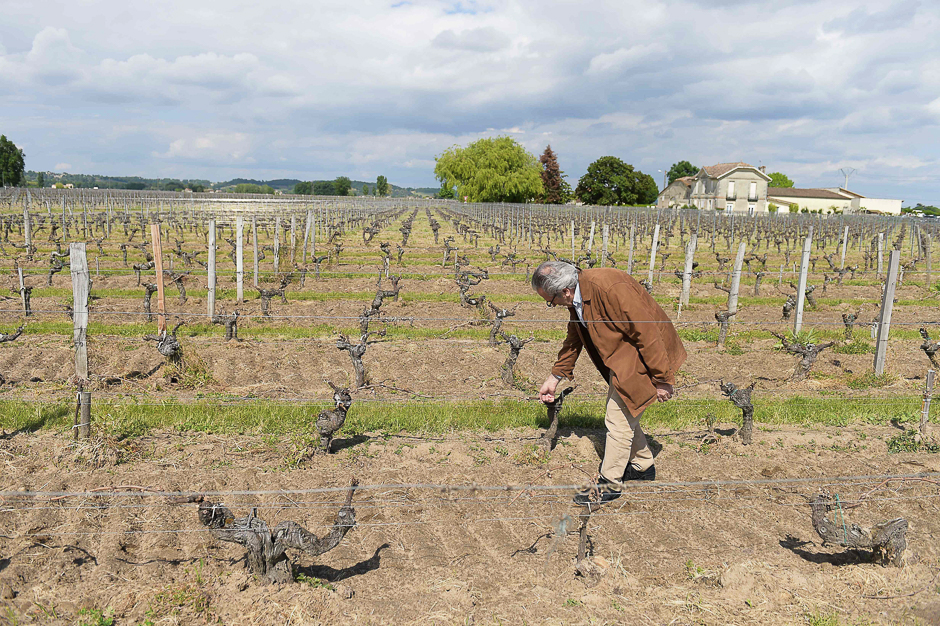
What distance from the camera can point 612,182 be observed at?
72.4 metres

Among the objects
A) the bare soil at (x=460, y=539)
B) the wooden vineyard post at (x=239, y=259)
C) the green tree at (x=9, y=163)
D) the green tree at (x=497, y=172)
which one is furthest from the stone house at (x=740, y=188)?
the green tree at (x=9, y=163)

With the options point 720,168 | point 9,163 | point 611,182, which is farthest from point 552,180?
point 9,163

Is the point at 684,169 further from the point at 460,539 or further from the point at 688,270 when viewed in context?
the point at 460,539

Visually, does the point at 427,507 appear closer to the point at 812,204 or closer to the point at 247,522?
the point at 247,522

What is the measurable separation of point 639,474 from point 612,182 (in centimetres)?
7169

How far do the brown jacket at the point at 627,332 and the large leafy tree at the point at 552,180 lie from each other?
79564 mm

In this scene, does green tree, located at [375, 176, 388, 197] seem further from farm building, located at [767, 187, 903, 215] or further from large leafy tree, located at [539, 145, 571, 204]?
farm building, located at [767, 187, 903, 215]

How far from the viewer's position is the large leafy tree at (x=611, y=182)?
71875 millimetres

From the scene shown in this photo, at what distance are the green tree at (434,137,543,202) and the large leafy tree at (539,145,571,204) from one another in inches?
456

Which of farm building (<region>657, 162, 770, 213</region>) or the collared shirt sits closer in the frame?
the collared shirt

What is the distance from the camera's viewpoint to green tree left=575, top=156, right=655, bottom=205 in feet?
236

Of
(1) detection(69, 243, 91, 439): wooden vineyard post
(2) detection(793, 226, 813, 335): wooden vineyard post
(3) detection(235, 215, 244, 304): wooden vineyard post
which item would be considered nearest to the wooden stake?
(3) detection(235, 215, 244, 304): wooden vineyard post

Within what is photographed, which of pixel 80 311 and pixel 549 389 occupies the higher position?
pixel 80 311

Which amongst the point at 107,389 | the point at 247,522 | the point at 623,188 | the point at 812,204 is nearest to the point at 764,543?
the point at 247,522
